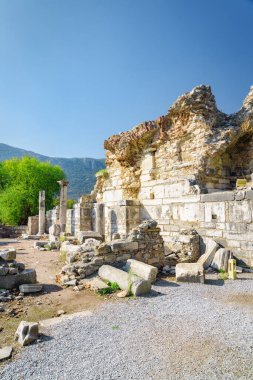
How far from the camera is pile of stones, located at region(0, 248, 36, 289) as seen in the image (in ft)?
18.3

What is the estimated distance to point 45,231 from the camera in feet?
71.3

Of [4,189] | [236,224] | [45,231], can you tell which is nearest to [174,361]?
[236,224]

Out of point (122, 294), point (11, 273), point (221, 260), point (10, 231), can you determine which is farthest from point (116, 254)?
point (10, 231)

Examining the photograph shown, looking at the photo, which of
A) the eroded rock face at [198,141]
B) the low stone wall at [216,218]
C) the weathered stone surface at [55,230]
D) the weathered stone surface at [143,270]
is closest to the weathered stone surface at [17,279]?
the weathered stone surface at [143,270]

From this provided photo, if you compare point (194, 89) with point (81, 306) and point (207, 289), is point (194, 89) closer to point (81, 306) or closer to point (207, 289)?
point (207, 289)

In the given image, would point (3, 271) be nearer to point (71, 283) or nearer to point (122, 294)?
point (71, 283)

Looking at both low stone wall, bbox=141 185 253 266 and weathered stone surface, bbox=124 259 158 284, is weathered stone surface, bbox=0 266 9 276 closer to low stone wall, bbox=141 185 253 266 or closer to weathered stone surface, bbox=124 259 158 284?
weathered stone surface, bbox=124 259 158 284

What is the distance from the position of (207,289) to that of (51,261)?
19.9 ft

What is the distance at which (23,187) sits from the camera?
28.5 meters

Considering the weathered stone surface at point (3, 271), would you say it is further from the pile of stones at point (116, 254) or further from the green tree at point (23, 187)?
the green tree at point (23, 187)

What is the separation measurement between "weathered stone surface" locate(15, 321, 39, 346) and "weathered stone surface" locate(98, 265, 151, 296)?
6.80ft

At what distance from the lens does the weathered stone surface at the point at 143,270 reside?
564 centimetres

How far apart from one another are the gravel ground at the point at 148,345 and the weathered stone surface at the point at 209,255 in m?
2.39

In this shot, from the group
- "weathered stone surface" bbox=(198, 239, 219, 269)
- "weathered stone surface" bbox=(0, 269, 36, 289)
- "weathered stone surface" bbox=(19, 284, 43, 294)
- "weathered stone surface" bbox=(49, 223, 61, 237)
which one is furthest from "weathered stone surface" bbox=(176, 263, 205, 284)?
"weathered stone surface" bbox=(49, 223, 61, 237)
